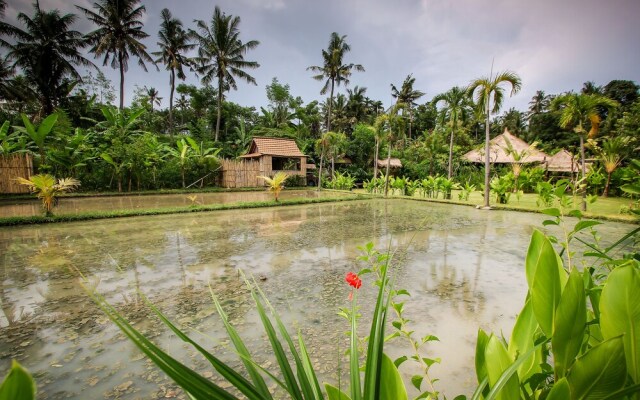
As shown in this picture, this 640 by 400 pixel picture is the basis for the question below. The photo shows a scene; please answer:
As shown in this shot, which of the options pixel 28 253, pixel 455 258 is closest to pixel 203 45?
pixel 28 253

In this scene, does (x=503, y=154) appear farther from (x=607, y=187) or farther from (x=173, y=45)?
(x=173, y=45)

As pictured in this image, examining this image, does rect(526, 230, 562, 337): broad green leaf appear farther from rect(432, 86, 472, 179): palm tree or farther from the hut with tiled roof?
the hut with tiled roof

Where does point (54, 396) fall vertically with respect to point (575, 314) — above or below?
below

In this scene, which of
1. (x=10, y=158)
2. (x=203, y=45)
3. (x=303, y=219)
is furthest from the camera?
(x=203, y=45)

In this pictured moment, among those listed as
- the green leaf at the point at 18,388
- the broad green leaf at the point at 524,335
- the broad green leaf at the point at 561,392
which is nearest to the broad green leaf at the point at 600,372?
the broad green leaf at the point at 561,392

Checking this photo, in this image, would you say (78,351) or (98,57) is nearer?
(78,351)

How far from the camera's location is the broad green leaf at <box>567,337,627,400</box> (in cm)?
57

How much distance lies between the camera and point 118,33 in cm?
2244

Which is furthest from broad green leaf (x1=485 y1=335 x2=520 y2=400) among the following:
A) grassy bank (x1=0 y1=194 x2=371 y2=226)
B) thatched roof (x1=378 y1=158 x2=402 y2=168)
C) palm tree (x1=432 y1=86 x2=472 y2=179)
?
thatched roof (x1=378 y1=158 x2=402 y2=168)

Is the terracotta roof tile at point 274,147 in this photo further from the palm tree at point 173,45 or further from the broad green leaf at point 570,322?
the broad green leaf at point 570,322

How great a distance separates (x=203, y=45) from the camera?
2488cm

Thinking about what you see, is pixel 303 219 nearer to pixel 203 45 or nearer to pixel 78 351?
pixel 78 351

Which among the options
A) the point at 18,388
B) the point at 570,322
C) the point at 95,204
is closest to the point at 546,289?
the point at 570,322

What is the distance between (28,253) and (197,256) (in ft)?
9.95
